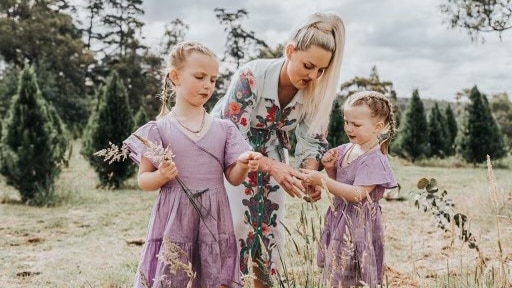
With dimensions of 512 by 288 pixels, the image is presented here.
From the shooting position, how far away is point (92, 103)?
22.3 metres

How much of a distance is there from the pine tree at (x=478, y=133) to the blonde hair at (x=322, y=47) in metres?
16.9

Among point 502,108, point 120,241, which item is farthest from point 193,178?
point 502,108

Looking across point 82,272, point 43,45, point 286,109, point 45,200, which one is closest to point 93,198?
point 45,200

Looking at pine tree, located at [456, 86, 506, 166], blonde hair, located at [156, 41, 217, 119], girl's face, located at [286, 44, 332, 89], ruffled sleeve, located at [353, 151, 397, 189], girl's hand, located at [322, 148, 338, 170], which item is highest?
pine tree, located at [456, 86, 506, 166]

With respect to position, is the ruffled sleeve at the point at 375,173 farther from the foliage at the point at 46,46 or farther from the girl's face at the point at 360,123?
the foliage at the point at 46,46

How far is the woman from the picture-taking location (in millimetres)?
2707

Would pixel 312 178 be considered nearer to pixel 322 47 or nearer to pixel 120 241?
pixel 322 47

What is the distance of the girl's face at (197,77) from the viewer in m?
2.29

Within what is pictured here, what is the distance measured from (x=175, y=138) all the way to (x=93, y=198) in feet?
24.1

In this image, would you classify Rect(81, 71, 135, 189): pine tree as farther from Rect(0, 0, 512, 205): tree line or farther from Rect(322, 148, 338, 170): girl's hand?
Rect(322, 148, 338, 170): girl's hand

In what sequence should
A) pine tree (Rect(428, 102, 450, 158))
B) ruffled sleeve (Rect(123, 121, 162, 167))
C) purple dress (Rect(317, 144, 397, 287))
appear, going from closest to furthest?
1. ruffled sleeve (Rect(123, 121, 162, 167))
2. purple dress (Rect(317, 144, 397, 287))
3. pine tree (Rect(428, 102, 450, 158))

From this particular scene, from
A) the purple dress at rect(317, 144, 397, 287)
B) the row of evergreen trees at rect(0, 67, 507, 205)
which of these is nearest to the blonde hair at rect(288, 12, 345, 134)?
the purple dress at rect(317, 144, 397, 287)

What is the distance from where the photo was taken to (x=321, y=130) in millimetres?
2945

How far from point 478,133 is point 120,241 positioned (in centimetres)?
1533
